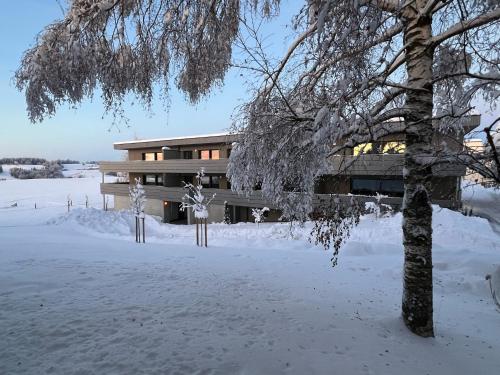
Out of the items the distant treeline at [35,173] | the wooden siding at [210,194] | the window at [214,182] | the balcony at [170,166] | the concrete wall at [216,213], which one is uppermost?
the distant treeline at [35,173]

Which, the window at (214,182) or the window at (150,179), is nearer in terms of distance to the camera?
the window at (214,182)

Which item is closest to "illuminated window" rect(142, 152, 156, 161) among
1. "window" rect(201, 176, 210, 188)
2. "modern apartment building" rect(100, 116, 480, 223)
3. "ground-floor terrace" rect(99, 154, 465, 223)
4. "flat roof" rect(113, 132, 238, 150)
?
"modern apartment building" rect(100, 116, 480, 223)

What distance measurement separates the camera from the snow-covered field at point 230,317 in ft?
12.5

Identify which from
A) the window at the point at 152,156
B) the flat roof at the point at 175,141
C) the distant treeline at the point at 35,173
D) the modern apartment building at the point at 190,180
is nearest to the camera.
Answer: the modern apartment building at the point at 190,180

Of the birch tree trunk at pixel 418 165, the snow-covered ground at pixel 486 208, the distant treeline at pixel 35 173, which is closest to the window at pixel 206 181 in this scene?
the snow-covered ground at pixel 486 208

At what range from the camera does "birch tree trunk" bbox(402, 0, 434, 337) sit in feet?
14.7

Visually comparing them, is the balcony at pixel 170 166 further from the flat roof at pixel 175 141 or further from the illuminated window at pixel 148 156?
the illuminated window at pixel 148 156

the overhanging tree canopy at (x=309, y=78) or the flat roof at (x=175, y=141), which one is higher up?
the flat roof at (x=175, y=141)

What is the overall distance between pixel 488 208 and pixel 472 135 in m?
24.6

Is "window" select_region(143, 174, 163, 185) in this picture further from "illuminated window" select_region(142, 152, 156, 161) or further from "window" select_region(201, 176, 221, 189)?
"window" select_region(201, 176, 221, 189)

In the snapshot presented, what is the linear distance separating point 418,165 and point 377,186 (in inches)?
698

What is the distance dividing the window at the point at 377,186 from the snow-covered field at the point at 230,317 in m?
9.95

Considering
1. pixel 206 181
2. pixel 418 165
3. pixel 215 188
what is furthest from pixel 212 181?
pixel 418 165

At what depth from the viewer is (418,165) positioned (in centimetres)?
455
